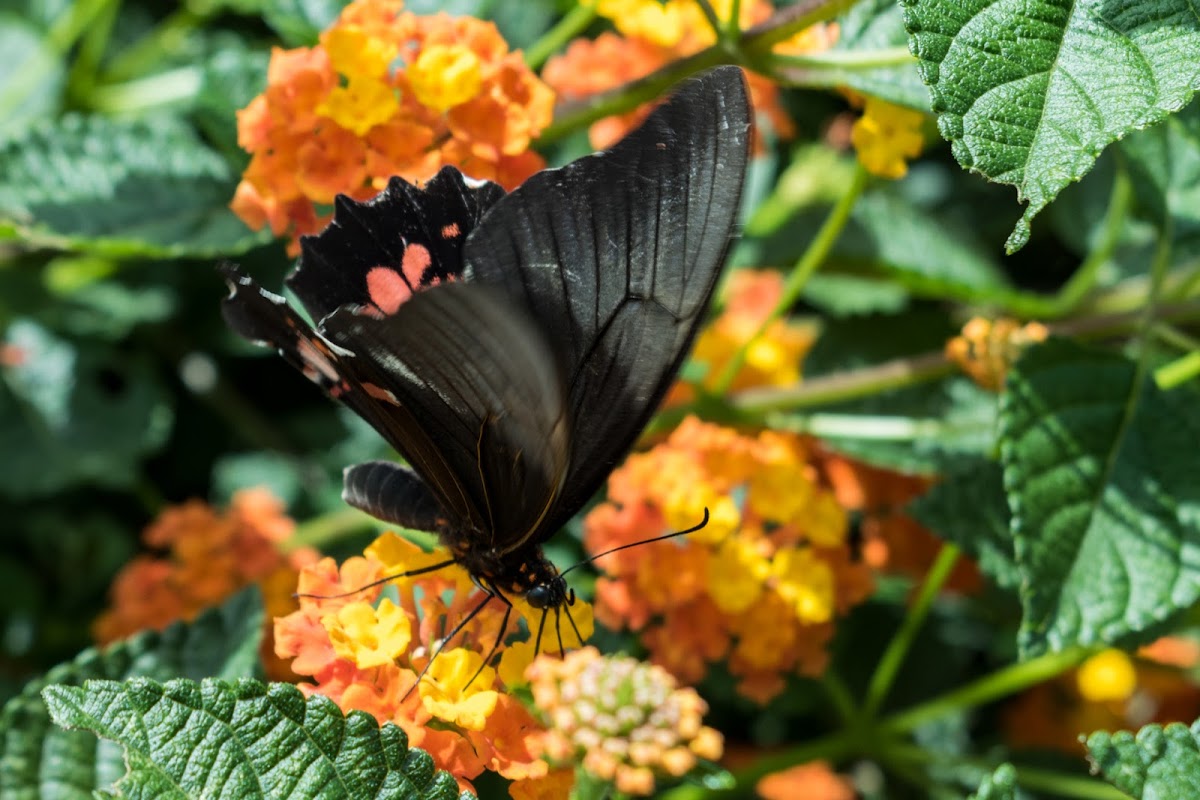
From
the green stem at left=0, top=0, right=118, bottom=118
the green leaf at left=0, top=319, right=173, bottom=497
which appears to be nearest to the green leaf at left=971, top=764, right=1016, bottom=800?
the green leaf at left=0, top=319, right=173, bottom=497

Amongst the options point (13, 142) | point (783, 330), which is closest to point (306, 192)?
point (13, 142)

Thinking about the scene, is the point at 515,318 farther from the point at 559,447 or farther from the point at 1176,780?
the point at 1176,780

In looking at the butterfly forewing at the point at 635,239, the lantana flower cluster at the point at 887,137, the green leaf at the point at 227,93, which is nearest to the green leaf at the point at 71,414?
the green leaf at the point at 227,93

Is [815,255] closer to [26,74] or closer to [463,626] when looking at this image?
[463,626]

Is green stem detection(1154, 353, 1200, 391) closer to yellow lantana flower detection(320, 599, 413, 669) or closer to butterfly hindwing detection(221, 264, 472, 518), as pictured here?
butterfly hindwing detection(221, 264, 472, 518)

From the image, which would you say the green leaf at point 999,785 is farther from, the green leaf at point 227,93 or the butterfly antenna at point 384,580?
the green leaf at point 227,93

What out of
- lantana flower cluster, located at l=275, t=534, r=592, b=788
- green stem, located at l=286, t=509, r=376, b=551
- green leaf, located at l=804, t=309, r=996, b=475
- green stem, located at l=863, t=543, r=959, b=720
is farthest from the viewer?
green stem, located at l=286, t=509, r=376, b=551
